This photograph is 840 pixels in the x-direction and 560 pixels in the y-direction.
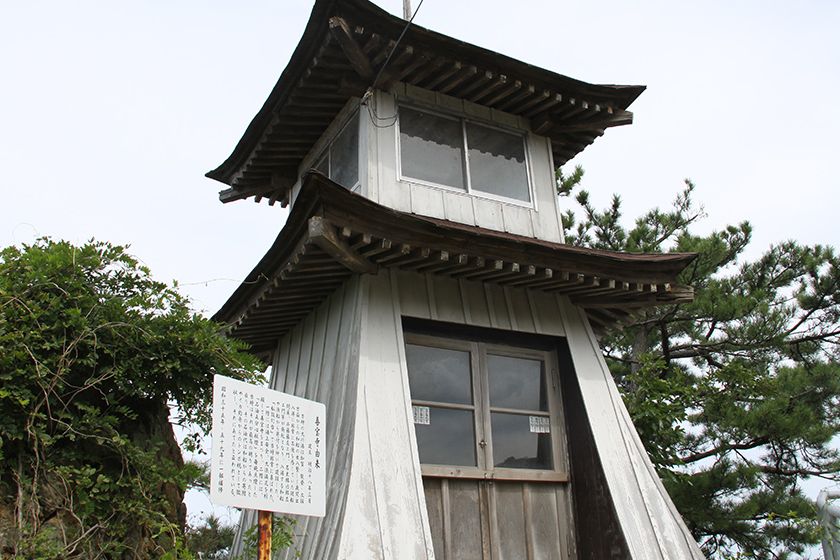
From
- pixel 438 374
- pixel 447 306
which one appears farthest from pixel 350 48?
pixel 438 374

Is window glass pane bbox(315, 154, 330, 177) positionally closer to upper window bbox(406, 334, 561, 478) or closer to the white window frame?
the white window frame

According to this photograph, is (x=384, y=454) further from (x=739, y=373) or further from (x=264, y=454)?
(x=739, y=373)

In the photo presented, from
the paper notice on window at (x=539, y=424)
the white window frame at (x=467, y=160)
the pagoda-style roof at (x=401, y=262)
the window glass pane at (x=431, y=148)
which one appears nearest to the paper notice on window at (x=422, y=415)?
the paper notice on window at (x=539, y=424)

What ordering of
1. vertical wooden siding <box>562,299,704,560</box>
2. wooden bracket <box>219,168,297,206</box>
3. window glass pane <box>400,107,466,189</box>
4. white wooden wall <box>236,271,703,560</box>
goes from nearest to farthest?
1. white wooden wall <box>236,271,703,560</box>
2. vertical wooden siding <box>562,299,704,560</box>
3. window glass pane <box>400,107,466,189</box>
4. wooden bracket <box>219,168,297,206</box>

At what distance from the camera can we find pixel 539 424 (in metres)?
7.24

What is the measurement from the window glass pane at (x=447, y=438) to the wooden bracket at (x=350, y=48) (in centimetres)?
326

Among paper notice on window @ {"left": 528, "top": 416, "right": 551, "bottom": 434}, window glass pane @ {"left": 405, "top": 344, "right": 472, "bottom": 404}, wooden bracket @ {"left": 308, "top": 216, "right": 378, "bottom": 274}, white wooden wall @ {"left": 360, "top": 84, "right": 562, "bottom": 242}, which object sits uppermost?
white wooden wall @ {"left": 360, "top": 84, "right": 562, "bottom": 242}

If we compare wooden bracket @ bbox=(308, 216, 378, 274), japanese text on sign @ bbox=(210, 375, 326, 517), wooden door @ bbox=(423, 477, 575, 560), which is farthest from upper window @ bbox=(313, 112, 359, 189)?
japanese text on sign @ bbox=(210, 375, 326, 517)

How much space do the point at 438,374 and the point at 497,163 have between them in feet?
8.16

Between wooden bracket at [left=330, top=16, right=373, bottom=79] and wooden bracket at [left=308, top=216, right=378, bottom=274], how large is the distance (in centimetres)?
189

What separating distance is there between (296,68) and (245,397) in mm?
4306

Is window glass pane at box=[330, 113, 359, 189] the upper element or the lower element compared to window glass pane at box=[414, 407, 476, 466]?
upper

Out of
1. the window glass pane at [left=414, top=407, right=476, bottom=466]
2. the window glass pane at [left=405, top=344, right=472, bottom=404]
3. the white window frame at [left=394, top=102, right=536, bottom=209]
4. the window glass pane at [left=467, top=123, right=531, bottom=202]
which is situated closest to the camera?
the window glass pane at [left=414, top=407, right=476, bottom=466]

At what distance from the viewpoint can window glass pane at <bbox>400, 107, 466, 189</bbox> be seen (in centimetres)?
759
